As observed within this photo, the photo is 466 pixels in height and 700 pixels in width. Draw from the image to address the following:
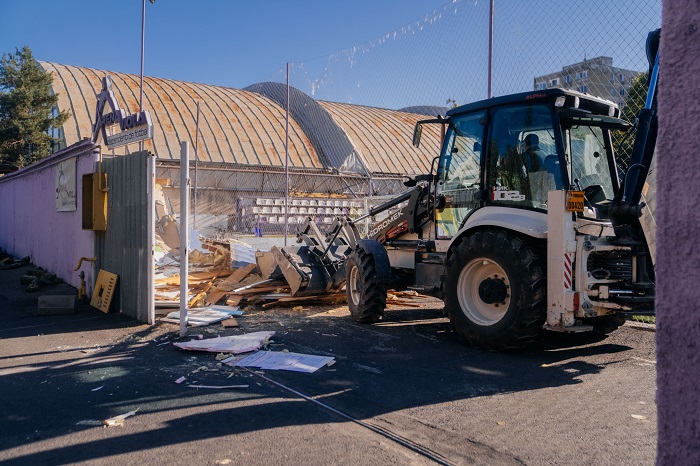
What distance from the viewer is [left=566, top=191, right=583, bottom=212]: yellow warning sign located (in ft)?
18.7

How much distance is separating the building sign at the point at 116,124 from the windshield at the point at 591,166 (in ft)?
18.4

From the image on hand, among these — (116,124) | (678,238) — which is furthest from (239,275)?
(678,238)

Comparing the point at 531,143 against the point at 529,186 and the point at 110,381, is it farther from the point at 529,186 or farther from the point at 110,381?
the point at 110,381

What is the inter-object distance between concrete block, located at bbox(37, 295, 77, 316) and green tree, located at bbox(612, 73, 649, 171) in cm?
814

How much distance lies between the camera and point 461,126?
291 inches

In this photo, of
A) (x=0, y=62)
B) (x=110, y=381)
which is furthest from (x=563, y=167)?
(x=0, y=62)

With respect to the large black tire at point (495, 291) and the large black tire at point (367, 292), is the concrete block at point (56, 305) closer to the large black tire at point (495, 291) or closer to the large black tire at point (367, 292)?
the large black tire at point (367, 292)

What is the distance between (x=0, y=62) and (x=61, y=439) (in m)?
32.3

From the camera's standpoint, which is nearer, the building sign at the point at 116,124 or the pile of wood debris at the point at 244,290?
the building sign at the point at 116,124

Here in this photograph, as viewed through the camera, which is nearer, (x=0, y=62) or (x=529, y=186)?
(x=529, y=186)

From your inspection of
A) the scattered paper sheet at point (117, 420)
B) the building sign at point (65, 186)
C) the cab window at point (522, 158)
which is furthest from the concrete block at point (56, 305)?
the cab window at point (522, 158)

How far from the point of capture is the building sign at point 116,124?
8.34 metres

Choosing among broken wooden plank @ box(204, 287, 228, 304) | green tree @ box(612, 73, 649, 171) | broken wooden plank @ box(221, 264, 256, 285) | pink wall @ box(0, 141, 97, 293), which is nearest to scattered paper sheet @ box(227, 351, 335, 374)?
broken wooden plank @ box(204, 287, 228, 304)

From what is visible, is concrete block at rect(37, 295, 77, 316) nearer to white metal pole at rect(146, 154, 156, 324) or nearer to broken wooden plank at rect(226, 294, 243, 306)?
white metal pole at rect(146, 154, 156, 324)
